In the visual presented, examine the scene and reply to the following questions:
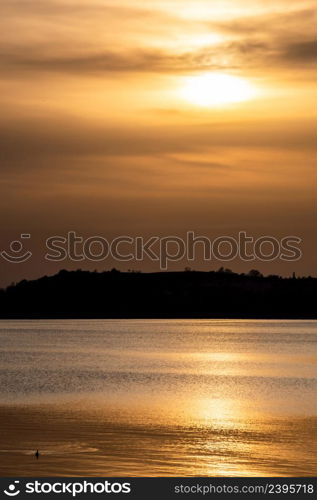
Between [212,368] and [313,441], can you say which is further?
[212,368]

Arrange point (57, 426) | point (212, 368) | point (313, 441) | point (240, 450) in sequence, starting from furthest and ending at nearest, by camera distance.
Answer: point (212, 368) < point (57, 426) < point (313, 441) < point (240, 450)

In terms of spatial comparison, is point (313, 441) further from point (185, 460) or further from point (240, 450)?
point (185, 460)

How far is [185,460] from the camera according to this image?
2736 cm

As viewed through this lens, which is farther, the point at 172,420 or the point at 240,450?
the point at 172,420

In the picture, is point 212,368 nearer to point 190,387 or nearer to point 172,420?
point 190,387

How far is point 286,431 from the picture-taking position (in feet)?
112

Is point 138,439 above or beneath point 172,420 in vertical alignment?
beneath

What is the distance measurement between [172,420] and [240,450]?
27.7 feet

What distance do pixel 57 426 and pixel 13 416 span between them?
428 cm
